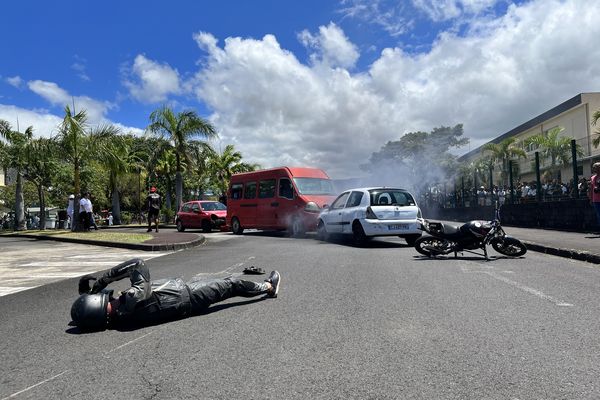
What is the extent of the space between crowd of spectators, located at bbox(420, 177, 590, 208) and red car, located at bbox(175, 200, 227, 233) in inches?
459

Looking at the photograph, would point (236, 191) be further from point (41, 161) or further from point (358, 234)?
point (41, 161)

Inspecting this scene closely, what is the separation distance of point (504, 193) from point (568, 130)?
2082cm

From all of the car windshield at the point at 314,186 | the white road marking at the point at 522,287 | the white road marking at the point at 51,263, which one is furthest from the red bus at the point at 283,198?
the white road marking at the point at 522,287

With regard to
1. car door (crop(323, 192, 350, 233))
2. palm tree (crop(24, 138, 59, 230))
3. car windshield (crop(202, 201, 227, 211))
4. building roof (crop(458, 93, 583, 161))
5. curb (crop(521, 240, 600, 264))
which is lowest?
curb (crop(521, 240, 600, 264))

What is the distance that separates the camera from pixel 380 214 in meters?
11.8

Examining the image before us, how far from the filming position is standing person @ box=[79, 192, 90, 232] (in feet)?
66.6

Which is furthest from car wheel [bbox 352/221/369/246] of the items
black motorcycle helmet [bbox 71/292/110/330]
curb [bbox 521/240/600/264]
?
black motorcycle helmet [bbox 71/292/110/330]

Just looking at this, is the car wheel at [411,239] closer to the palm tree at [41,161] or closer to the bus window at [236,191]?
the bus window at [236,191]

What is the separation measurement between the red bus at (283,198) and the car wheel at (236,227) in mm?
195

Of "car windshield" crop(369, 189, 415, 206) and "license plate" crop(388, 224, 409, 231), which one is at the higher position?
"car windshield" crop(369, 189, 415, 206)

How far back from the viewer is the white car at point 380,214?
1183 cm

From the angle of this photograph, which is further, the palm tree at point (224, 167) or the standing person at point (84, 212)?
the palm tree at point (224, 167)

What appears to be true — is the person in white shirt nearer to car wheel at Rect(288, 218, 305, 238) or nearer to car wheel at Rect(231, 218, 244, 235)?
car wheel at Rect(231, 218, 244, 235)

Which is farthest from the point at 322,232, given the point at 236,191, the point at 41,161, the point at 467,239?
the point at 41,161
